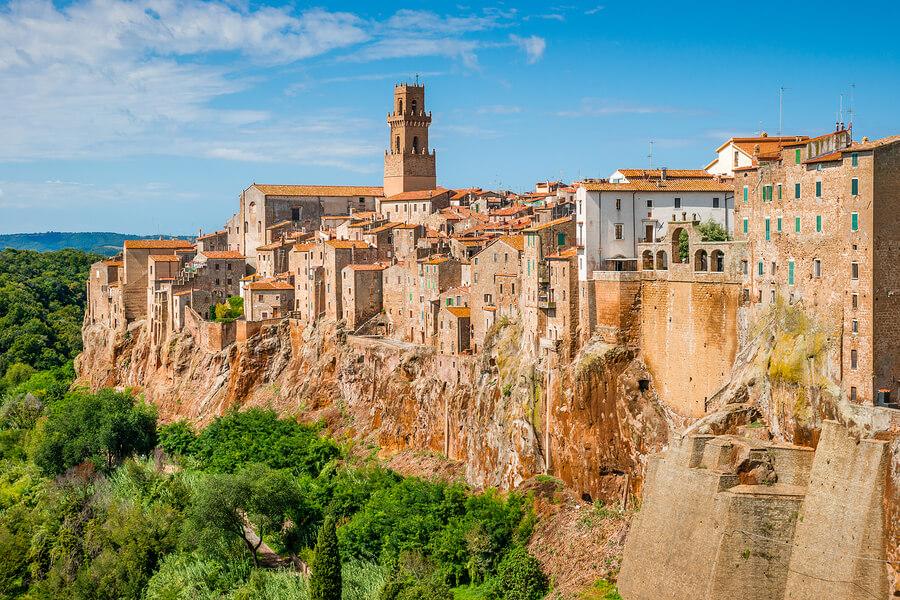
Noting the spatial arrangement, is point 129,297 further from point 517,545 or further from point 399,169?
point 517,545

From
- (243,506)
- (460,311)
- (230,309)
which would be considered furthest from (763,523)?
(230,309)

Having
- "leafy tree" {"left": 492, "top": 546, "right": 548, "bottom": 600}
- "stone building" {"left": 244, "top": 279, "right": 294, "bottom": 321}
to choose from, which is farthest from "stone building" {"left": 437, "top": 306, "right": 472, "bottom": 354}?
"stone building" {"left": 244, "top": 279, "right": 294, "bottom": 321}

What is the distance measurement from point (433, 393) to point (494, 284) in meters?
7.61

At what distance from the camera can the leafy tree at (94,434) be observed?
74.6 meters

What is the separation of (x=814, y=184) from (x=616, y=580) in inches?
668

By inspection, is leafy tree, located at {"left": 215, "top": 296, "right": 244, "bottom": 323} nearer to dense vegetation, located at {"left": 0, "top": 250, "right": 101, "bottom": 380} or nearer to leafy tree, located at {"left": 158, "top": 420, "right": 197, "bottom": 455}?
leafy tree, located at {"left": 158, "top": 420, "right": 197, "bottom": 455}

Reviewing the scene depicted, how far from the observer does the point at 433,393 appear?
64312mm

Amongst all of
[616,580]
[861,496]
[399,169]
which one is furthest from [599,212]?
[399,169]

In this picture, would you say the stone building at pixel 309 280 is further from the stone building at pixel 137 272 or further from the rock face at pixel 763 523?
the rock face at pixel 763 523

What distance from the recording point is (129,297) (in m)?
92.7

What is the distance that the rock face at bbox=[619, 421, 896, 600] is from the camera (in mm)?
35094

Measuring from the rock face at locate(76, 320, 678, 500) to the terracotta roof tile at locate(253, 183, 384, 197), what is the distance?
55.1ft

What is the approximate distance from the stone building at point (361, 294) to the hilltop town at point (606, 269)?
11 cm

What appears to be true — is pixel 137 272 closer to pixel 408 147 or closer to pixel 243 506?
pixel 408 147
